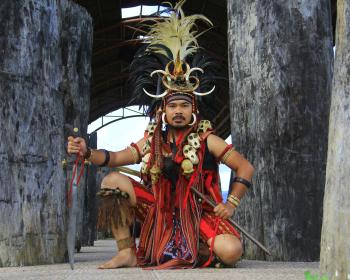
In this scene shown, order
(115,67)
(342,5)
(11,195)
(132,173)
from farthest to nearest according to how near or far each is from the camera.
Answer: (115,67), (132,173), (11,195), (342,5)

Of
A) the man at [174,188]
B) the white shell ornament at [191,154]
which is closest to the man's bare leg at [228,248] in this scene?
the man at [174,188]

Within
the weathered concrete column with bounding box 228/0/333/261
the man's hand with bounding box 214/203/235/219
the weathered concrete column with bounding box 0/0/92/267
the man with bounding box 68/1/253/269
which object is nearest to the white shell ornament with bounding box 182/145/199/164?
the man with bounding box 68/1/253/269

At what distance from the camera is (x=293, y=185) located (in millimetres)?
4195

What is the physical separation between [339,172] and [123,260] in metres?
1.89

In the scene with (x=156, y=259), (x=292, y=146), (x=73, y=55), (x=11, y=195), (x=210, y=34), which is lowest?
(x=156, y=259)

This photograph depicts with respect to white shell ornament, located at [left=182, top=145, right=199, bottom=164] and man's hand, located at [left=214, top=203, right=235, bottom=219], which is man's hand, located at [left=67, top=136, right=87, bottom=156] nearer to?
white shell ornament, located at [left=182, top=145, right=199, bottom=164]

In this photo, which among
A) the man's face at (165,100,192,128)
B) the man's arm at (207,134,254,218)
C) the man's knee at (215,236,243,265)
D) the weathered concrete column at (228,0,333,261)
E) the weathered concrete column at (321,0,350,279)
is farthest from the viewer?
the weathered concrete column at (228,0,333,261)

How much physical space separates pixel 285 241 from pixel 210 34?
436 inches

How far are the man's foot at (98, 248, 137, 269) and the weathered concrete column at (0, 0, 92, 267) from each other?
0.45m

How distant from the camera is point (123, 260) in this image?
3.71 meters

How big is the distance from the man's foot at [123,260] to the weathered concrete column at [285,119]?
3.12ft

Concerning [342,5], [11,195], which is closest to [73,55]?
[11,195]

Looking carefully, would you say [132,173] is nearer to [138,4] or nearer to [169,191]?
[169,191]

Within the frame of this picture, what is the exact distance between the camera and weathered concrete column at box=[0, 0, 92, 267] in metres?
3.71
